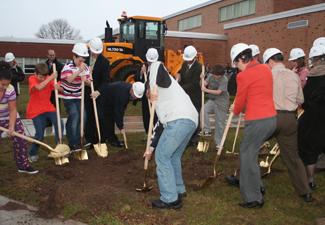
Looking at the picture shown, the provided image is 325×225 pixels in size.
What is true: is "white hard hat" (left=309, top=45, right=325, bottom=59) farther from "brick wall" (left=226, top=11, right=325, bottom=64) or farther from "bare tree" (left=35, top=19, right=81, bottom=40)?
"bare tree" (left=35, top=19, right=81, bottom=40)

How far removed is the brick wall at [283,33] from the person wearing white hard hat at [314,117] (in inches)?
714

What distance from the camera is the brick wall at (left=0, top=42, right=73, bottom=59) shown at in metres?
31.0

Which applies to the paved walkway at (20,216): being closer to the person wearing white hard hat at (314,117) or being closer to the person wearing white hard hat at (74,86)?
the person wearing white hard hat at (74,86)

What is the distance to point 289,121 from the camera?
4625 millimetres

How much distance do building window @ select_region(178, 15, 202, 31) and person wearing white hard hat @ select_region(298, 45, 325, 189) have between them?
129ft

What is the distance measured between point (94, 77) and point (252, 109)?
332cm

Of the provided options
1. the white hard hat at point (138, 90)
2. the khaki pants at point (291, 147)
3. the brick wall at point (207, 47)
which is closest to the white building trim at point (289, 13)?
the brick wall at point (207, 47)

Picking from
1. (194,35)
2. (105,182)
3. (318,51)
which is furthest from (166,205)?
(194,35)

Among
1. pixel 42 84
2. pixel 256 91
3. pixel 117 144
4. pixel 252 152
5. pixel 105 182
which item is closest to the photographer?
pixel 256 91

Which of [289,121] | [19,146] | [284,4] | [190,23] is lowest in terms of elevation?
[19,146]

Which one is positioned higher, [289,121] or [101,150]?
[289,121]

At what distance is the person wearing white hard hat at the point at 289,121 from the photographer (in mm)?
4652

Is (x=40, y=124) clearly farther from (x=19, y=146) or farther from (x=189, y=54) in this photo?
(x=189, y=54)

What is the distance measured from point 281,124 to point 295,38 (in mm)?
20236
